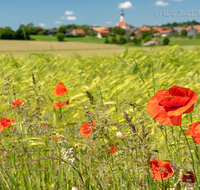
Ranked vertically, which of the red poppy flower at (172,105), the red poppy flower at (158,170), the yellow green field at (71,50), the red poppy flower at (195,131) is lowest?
the red poppy flower at (158,170)

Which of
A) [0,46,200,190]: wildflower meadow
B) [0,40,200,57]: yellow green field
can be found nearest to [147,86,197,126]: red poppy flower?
[0,46,200,190]: wildflower meadow

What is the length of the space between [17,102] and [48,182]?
0.47 metres

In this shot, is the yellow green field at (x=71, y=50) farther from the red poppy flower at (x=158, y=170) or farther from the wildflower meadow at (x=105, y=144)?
the red poppy flower at (x=158, y=170)

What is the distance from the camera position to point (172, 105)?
1.63 ft

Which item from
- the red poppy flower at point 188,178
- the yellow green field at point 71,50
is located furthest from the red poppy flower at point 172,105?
the yellow green field at point 71,50

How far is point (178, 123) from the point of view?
503 mm

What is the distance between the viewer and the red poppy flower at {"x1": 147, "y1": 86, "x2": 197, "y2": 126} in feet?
1.58

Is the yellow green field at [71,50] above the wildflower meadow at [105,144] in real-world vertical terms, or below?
above

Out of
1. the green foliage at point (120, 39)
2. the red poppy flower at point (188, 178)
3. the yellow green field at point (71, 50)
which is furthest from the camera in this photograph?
the yellow green field at point (71, 50)

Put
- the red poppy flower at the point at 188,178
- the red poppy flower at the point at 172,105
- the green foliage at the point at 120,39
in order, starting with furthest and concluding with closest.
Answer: the green foliage at the point at 120,39 < the red poppy flower at the point at 188,178 < the red poppy flower at the point at 172,105

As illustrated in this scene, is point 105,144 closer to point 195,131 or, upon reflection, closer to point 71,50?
point 195,131

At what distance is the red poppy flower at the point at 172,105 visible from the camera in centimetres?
48

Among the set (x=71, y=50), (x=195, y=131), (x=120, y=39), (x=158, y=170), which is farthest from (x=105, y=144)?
(x=71, y=50)

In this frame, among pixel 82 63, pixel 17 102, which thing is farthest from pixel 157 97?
pixel 82 63
